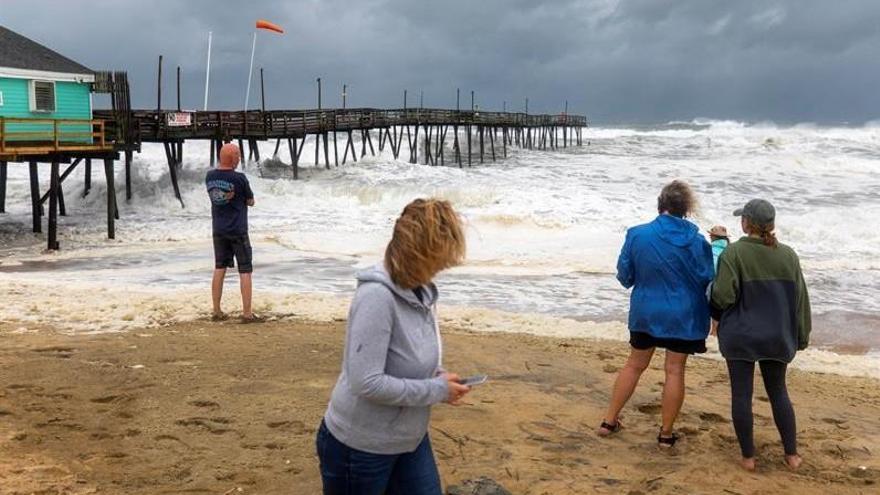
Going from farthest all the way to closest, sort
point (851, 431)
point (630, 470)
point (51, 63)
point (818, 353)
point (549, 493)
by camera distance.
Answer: point (51, 63), point (818, 353), point (851, 431), point (630, 470), point (549, 493)

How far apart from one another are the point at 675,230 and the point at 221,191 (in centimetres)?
472

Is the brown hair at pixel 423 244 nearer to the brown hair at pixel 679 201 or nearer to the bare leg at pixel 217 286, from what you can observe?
the brown hair at pixel 679 201

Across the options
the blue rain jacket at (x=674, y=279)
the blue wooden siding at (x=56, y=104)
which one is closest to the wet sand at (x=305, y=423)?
the blue rain jacket at (x=674, y=279)

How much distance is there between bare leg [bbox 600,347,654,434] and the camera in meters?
4.73

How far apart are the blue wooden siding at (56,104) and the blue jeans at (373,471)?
1653 cm

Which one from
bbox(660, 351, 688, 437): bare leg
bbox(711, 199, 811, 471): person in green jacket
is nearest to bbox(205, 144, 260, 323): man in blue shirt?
bbox(660, 351, 688, 437): bare leg

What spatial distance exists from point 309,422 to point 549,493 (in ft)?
5.62

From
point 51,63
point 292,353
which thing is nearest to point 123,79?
point 51,63

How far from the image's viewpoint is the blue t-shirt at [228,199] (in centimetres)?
757

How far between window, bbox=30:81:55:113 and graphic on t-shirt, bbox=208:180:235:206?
1467 cm

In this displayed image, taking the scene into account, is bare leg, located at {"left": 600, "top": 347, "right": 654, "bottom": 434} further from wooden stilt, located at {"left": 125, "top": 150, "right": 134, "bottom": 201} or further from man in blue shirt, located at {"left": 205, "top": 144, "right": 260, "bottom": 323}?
wooden stilt, located at {"left": 125, "top": 150, "right": 134, "bottom": 201}

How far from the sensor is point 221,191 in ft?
25.0

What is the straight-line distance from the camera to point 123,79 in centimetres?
2073

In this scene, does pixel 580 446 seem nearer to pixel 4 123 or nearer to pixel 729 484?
pixel 729 484
